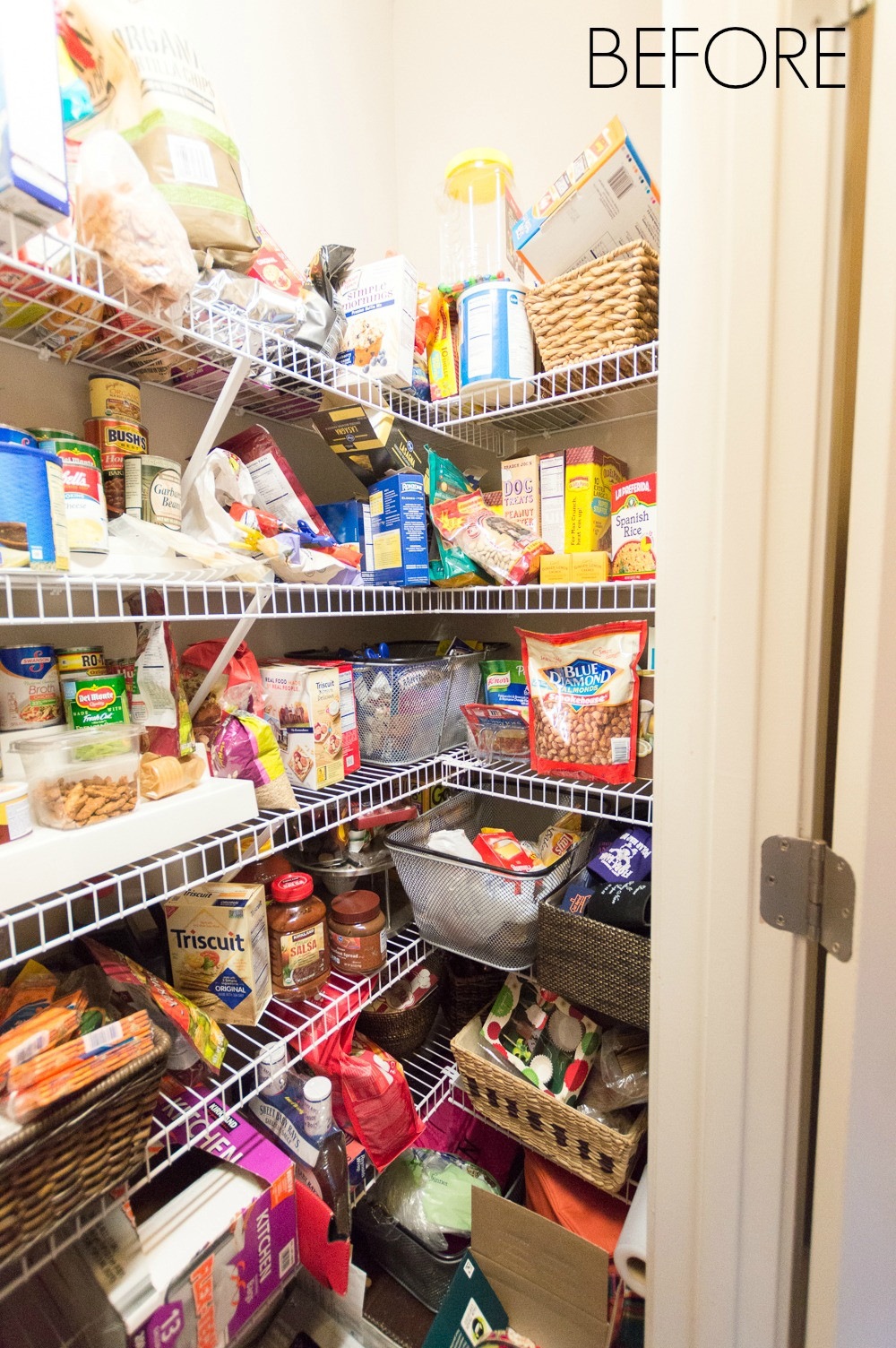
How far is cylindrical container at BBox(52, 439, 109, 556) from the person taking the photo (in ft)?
2.38

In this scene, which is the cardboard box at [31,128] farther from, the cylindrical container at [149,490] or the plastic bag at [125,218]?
the cylindrical container at [149,490]

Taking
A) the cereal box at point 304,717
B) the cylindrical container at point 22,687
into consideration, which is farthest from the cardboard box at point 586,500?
the cylindrical container at point 22,687

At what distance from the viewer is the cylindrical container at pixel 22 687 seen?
77 cm

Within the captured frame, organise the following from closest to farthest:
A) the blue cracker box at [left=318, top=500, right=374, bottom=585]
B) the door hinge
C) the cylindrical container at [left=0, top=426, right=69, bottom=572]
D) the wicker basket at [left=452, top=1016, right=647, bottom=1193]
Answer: the door hinge → the cylindrical container at [left=0, top=426, right=69, bottom=572] → the wicker basket at [left=452, top=1016, right=647, bottom=1193] → the blue cracker box at [left=318, top=500, right=374, bottom=585]

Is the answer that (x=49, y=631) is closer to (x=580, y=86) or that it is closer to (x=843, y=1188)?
(x=843, y=1188)

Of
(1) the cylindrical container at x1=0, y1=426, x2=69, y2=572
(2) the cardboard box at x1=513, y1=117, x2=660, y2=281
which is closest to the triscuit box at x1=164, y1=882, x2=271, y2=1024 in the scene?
(1) the cylindrical container at x1=0, y1=426, x2=69, y2=572

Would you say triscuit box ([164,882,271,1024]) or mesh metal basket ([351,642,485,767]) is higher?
mesh metal basket ([351,642,485,767])

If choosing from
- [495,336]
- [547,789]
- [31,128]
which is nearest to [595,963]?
[547,789]

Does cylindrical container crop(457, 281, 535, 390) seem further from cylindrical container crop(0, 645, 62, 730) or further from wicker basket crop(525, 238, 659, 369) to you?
cylindrical container crop(0, 645, 62, 730)

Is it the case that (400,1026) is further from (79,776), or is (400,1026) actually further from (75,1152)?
(79,776)

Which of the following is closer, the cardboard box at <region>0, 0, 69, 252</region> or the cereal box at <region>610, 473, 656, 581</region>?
the cardboard box at <region>0, 0, 69, 252</region>

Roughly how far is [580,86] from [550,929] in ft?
5.73

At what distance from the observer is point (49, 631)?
0.94 m

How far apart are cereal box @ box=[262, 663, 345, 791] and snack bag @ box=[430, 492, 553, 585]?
0.35 m
